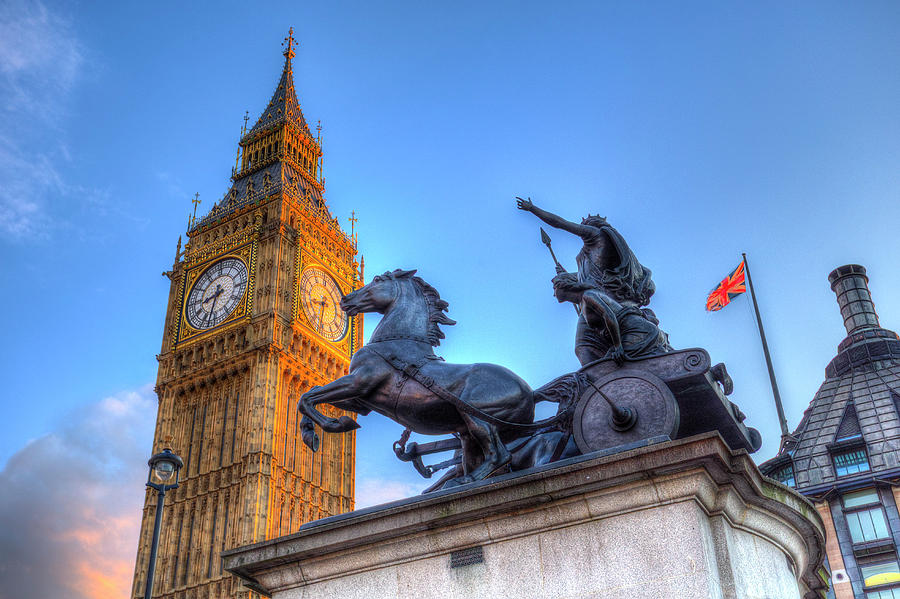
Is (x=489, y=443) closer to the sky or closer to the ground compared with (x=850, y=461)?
closer to the ground

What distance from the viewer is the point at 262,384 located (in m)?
52.2

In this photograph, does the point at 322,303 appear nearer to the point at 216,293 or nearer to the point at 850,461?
the point at 216,293

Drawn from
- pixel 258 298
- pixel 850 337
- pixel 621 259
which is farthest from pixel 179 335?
pixel 621 259

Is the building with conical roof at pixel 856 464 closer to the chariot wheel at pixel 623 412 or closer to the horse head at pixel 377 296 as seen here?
the horse head at pixel 377 296

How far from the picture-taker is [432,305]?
28.1 ft

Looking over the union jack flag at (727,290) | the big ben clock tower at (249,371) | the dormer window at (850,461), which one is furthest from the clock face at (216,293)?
the union jack flag at (727,290)

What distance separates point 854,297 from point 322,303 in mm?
30733

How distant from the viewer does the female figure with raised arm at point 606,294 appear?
7680 millimetres

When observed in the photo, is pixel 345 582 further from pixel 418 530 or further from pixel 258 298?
pixel 258 298

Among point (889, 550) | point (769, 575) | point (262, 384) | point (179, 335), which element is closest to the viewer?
point (769, 575)

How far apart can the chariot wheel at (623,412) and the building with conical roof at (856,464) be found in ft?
85.4

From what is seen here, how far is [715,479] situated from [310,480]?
160 ft

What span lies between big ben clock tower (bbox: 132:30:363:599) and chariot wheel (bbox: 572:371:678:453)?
42.5 metres

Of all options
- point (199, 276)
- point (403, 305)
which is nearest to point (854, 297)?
point (199, 276)
